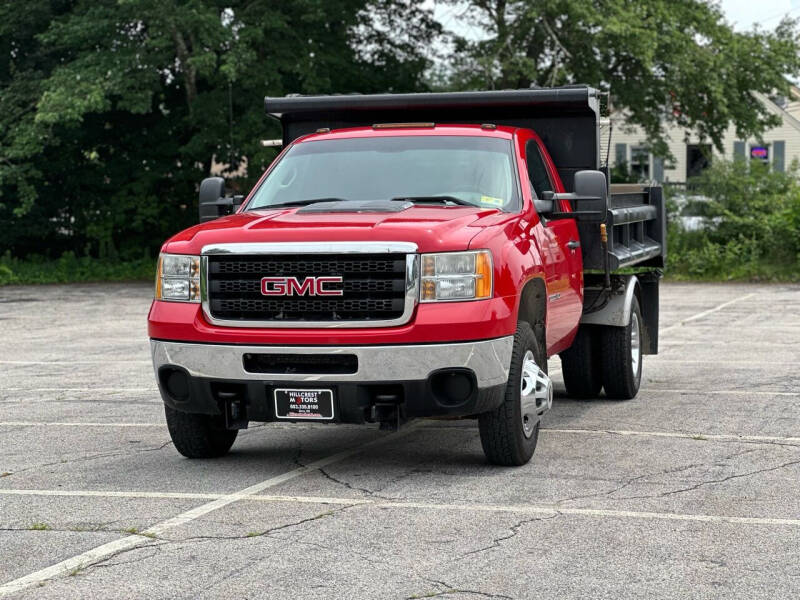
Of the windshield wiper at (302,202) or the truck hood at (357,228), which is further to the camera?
the windshield wiper at (302,202)

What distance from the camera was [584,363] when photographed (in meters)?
10.9

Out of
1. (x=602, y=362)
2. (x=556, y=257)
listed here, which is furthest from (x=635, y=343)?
(x=556, y=257)

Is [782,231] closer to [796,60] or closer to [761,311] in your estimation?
[796,60]

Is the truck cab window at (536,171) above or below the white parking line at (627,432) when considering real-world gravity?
above

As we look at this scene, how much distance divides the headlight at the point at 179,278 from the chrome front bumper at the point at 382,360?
0.30 meters

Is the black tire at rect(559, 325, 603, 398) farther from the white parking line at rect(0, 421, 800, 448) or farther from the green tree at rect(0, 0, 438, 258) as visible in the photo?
the green tree at rect(0, 0, 438, 258)

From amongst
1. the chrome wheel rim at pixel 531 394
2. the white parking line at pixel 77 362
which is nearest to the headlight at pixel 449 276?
the chrome wheel rim at pixel 531 394

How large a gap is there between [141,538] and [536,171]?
430cm

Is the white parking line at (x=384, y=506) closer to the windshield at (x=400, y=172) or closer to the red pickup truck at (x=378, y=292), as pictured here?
the red pickup truck at (x=378, y=292)

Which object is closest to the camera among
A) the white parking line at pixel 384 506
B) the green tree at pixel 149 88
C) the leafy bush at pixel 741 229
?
the white parking line at pixel 384 506

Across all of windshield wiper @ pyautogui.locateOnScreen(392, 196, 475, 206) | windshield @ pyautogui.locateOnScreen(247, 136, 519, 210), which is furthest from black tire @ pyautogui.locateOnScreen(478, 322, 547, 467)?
windshield @ pyautogui.locateOnScreen(247, 136, 519, 210)

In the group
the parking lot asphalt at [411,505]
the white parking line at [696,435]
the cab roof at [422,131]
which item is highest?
the cab roof at [422,131]

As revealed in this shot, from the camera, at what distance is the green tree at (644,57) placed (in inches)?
1214

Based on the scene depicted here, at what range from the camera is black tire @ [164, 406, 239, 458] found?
26.4ft
